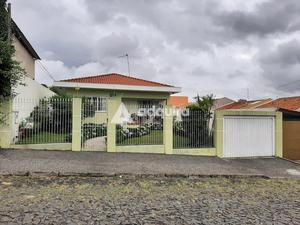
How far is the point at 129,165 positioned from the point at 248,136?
6.84 meters

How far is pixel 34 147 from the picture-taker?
1313 centimetres

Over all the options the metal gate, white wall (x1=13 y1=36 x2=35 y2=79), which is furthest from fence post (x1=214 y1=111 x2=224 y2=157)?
white wall (x1=13 y1=36 x2=35 y2=79)

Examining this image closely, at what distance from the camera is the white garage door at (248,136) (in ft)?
50.3

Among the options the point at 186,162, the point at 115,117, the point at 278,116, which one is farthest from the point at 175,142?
the point at 278,116

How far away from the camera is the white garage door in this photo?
50.3 ft

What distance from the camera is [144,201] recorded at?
7.28 m

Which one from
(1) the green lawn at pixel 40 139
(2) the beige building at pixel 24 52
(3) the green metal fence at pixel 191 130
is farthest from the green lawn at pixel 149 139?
(2) the beige building at pixel 24 52

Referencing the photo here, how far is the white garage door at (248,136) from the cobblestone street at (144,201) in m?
5.07

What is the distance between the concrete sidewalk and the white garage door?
97 cm

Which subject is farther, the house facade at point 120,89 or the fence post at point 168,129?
the house facade at point 120,89

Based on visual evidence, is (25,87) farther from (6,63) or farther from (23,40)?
(23,40)

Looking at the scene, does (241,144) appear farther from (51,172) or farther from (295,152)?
(51,172)

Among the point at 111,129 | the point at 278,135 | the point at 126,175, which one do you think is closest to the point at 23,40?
the point at 111,129

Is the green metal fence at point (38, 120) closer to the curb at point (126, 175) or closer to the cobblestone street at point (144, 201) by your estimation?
the curb at point (126, 175)
